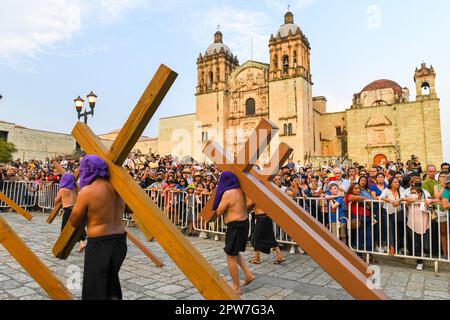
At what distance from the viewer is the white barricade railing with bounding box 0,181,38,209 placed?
12867mm

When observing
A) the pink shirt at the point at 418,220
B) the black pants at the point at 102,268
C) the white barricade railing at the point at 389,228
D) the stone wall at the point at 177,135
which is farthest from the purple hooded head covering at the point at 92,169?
the stone wall at the point at 177,135

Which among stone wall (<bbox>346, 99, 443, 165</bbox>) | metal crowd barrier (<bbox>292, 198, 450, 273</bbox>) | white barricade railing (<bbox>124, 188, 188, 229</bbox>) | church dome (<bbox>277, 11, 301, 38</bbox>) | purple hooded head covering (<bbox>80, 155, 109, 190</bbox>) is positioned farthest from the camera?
church dome (<bbox>277, 11, 301, 38</bbox>)

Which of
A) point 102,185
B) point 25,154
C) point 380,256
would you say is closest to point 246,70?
A: point 25,154

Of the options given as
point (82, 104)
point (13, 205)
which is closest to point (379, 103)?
point (82, 104)

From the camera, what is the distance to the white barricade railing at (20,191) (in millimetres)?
12867

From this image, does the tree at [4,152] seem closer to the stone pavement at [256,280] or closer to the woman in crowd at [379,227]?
the stone pavement at [256,280]

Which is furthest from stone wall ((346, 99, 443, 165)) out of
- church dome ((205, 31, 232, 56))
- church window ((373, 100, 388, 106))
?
church dome ((205, 31, 232, 56))

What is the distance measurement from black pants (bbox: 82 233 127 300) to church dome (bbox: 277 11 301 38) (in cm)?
4095

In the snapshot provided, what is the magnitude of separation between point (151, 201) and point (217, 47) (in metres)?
46.8

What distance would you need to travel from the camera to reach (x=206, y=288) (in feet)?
5.67

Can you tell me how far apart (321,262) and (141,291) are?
9.90ft

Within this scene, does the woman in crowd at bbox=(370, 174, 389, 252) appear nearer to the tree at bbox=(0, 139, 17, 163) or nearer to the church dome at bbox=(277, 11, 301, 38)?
the church dome at bbox=(277, 11, 301, 38)

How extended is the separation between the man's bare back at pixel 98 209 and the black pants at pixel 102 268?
0.07 m
